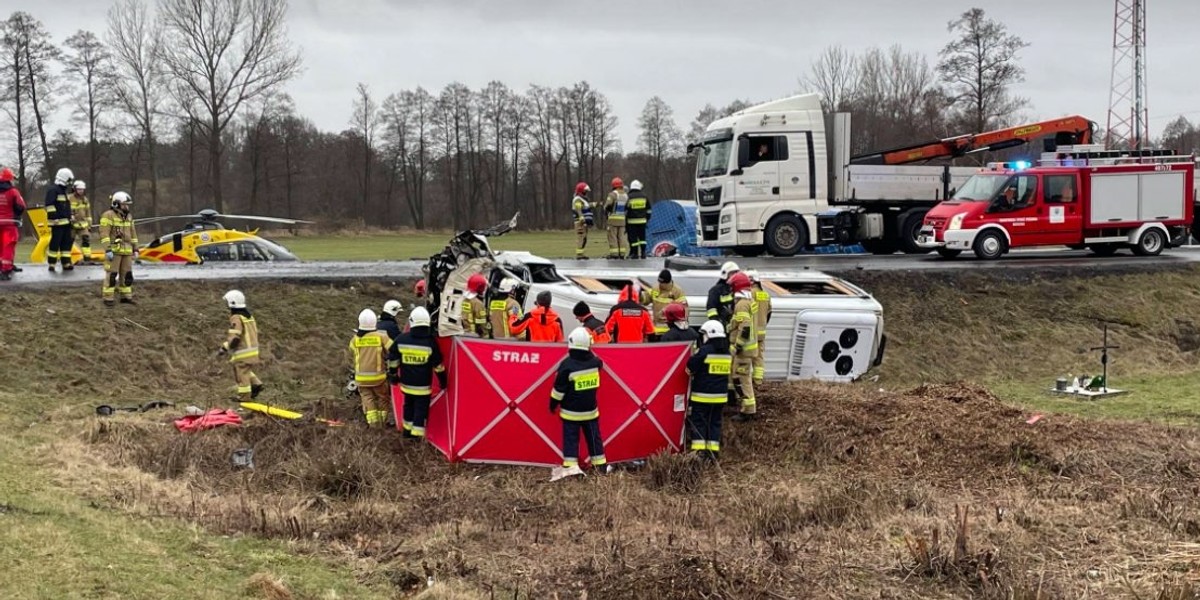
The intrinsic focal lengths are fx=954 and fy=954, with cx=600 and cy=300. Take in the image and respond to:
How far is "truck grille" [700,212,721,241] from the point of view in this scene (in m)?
19.8

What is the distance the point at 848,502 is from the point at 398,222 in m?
70.4

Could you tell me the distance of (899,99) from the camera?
2312 inches

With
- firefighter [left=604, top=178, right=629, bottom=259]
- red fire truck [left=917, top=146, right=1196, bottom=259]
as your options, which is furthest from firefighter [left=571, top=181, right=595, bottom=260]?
red fire truck [left=917, top=146, right=1196, bottom=259]

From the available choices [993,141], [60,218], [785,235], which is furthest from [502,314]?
[993,141]

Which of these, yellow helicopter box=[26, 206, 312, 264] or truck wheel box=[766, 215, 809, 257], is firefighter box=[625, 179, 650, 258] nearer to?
truck wheel box=[766, 215, 809, 257]

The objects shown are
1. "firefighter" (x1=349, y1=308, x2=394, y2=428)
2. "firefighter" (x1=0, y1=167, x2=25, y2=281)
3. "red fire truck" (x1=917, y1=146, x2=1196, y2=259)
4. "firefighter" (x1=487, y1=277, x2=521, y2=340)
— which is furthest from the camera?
"red fire truck" (x1=917, y1=146, x2=1196, y2=259)

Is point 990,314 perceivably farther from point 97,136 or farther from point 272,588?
point 97,136

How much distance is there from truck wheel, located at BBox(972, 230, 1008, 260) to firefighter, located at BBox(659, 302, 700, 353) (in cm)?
1165

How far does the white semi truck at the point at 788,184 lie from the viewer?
63.4 feet

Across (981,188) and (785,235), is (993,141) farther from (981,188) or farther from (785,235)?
(785,235)

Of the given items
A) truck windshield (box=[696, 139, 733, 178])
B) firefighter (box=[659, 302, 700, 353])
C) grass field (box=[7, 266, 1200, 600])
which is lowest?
grass field (box=[7, 266, 1200, 600])

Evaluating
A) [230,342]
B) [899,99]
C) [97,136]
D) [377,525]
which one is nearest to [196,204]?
[97,136]

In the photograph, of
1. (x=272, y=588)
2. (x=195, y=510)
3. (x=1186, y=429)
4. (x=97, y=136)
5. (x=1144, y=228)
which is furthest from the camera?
(x=97, y=136)

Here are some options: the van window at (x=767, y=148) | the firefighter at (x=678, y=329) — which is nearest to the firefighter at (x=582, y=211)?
the van window at (x=767, y=148)
